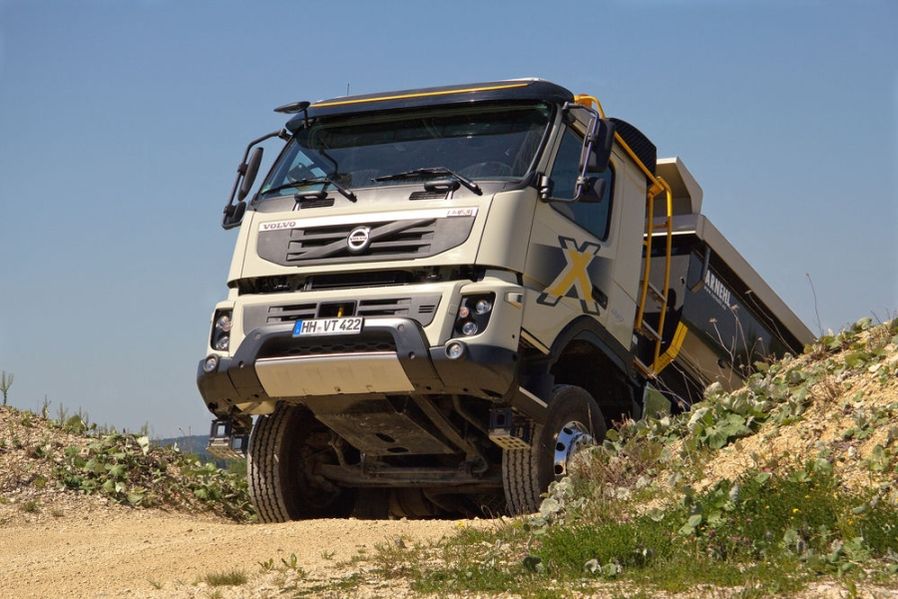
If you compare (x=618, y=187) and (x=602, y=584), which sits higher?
(x=618, y=187)

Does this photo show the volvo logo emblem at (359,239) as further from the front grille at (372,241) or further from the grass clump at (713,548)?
the grass clump at (713,548)

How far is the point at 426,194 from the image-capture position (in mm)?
8977

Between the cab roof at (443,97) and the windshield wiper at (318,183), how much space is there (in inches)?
23.5

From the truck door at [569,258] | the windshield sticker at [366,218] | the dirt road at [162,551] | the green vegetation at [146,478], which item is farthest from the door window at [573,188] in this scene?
the green vegetation at [146,478]

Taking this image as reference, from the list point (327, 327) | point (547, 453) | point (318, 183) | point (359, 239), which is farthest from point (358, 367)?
point (318, 183)

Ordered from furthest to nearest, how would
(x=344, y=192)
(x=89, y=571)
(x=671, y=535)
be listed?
(x=344, y=192), (x=89, y=571), (x=671, y=535)

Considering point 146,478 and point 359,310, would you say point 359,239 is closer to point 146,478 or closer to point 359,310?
point 359,310

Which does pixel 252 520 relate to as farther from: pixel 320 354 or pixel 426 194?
pixel 426 194

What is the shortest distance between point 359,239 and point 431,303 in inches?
30.5

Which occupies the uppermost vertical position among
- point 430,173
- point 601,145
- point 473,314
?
point 601,145

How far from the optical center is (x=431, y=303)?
8.54 m

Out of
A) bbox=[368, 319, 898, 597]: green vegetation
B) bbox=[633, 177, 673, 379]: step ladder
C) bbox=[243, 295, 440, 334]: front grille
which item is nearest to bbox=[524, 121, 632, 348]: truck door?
bbox=[633, 177, 673, 379]: step ladder

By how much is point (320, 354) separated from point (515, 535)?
194 centimetres

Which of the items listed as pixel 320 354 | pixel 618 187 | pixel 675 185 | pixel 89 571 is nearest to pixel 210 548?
pixel 89 571
